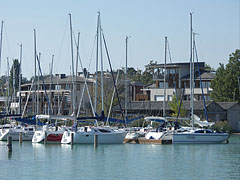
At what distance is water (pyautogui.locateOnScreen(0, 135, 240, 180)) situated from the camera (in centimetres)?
4219

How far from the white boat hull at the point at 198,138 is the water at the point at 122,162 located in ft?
4.37

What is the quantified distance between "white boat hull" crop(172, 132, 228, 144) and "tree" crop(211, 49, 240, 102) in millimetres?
38352

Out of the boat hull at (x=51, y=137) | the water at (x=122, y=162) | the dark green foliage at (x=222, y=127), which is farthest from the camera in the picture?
the dark green foliage at (x=222, y=127)

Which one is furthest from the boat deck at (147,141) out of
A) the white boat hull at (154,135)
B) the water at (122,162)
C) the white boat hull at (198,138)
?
the water at (122,162)

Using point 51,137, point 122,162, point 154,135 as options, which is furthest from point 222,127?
point 122,162

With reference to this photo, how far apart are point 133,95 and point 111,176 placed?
3479 inches

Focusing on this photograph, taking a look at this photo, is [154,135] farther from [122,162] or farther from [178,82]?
→ [178,82]

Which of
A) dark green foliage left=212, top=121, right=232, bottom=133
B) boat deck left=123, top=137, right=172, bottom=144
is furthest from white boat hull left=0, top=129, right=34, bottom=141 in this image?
dark green foliage left=212, top=121, right=232, bottom=133

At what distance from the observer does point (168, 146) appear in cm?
6450

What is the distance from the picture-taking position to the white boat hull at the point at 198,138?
66438 mm

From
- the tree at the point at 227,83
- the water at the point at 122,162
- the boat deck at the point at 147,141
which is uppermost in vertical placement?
the tree at the point at 227,83

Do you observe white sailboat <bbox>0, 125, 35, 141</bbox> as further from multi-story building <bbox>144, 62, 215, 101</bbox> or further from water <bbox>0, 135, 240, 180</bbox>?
multi-story building <bbox>144, 62, 215, 101</bbox>

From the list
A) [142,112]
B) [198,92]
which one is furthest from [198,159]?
[198,92]

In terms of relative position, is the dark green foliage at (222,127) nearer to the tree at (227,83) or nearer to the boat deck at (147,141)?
the tree at (227,83)
